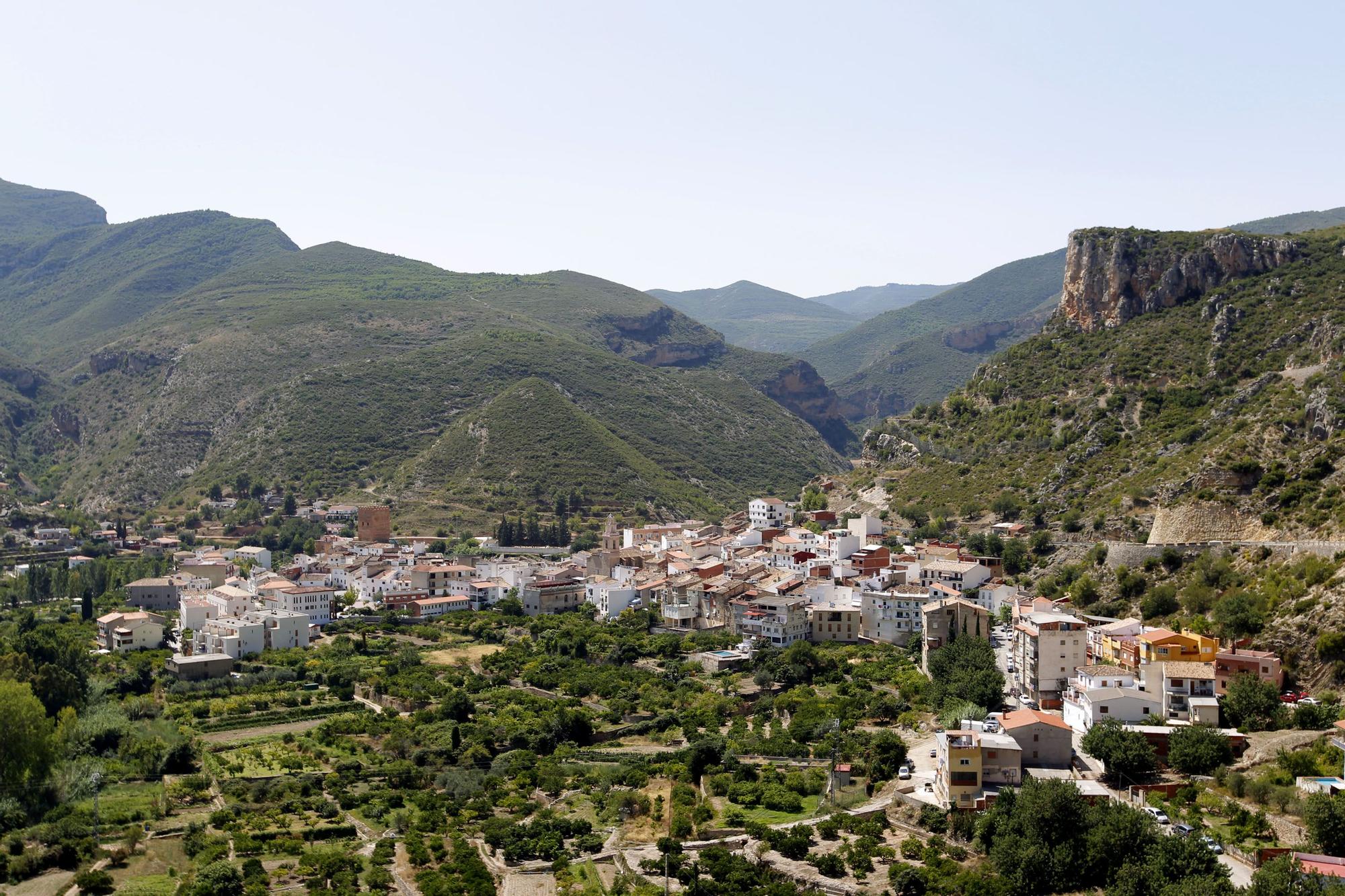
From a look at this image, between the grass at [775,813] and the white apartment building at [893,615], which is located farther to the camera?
the white apartment building at [893,615]

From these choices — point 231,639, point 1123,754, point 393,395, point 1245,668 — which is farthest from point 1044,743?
point 393,395

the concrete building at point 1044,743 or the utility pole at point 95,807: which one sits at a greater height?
the concrete building at point 1044,743

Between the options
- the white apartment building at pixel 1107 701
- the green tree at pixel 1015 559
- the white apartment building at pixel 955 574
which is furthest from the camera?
the green tree at pixel 1015 559

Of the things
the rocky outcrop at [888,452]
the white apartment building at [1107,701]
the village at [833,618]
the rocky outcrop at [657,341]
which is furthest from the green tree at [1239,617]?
the rocky outcrop at [657,341]

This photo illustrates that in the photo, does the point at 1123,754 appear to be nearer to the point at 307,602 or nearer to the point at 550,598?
the point at 550,598

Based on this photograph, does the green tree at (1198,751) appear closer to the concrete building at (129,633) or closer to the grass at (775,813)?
the grass at (775,813)

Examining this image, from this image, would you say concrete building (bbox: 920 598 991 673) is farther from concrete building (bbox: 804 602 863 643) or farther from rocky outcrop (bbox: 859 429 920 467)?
rocky outcrop (bbox: 859 429 920 467)
